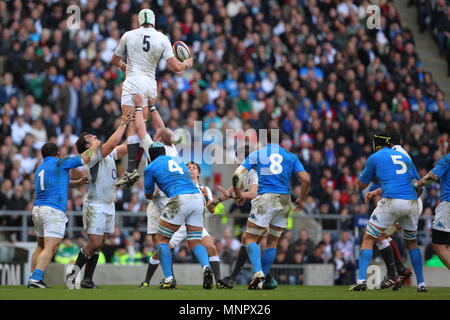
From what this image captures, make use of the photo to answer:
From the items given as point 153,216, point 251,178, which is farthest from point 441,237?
point 153,216

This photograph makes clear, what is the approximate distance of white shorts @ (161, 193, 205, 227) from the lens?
672 inches

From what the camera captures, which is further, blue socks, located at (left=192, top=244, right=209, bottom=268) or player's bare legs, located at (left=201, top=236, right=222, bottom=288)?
player's bare legs, located at (left=201, top=236, right=222, bottom=288)

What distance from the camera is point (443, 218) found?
17484 mm

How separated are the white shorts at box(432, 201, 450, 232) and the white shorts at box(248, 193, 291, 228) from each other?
2.50 m

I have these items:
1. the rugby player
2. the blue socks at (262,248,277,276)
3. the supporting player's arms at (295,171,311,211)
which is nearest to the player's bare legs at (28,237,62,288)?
the rugby player

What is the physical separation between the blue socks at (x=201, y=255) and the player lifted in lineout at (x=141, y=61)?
6.49 feet

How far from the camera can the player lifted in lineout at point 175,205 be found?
1711 cm

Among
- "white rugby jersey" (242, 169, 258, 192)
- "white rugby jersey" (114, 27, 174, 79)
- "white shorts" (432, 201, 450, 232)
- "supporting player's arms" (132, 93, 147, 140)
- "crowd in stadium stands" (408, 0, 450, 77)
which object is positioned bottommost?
"white shorts" (432, 201, 450, 232)

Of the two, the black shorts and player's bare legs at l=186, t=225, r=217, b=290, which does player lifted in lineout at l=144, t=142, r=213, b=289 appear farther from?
the black shorts

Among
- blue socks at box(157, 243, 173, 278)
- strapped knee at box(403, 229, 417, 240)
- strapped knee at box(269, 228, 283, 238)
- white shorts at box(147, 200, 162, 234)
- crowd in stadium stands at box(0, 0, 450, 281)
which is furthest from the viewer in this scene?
crowd in stadium stands at box(0, 0, 450, 281)

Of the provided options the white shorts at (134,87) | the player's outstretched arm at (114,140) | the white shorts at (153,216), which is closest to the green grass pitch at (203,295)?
the player's outstretched arm at (114,140)

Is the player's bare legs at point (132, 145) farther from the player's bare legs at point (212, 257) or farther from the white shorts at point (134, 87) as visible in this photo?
the player's bare legs at point (212, 257)

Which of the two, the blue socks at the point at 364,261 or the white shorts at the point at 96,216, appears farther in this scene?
the white shorts at the point at 96,216

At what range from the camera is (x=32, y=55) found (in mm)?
27875
